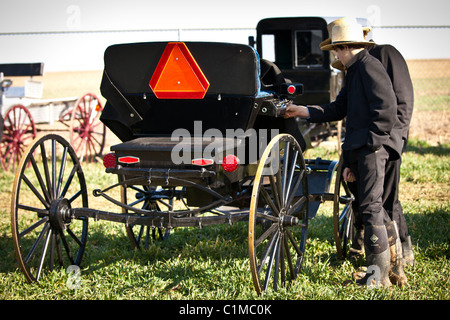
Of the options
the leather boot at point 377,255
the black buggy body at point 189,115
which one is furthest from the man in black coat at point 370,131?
the black buggy body at point 189,115

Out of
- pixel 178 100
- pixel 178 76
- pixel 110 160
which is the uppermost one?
pixel 178 76

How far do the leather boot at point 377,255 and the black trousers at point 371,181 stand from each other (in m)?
0.06

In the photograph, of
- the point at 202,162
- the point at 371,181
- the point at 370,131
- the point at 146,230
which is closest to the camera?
the point at 202,162

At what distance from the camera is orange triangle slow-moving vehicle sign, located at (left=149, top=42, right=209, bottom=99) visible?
3.60m

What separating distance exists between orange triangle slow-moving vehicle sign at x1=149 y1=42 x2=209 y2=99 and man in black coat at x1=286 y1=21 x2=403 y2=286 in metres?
1.04

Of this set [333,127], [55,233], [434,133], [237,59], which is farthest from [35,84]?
[434,133]

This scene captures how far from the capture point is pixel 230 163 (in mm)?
3363

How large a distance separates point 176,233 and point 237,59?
7.78 ft

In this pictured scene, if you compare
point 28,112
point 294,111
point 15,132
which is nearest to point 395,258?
point 294,111

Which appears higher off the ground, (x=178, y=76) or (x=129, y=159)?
(x=178, y=76)

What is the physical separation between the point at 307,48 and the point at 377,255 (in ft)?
16.6

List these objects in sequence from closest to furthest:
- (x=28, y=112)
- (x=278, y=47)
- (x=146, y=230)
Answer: (x=146, y=230), (x=278, y=47), (x=28, y=112)

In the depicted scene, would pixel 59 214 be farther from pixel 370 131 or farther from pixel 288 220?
pixel 370 131
